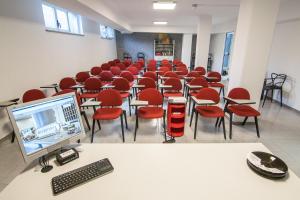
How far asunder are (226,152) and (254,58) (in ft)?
8.84

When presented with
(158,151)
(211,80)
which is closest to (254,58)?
(211,80)

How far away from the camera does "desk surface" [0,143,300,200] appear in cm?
97

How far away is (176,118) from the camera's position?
2.76 metres

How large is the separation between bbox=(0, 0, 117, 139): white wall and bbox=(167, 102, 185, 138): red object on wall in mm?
2837

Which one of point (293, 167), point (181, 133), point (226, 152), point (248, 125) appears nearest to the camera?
point (226, 152)

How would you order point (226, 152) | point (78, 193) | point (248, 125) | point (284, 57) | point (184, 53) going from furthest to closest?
point (184, 53)
point (284, 57)
point (248, 125)
point (226, 152)
point (78, 193)

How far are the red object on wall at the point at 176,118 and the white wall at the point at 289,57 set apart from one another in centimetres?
369

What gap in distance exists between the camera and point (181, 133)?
114 inches

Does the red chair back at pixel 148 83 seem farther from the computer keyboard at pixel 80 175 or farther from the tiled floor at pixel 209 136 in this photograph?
the computer keyboard at pixel 80 175

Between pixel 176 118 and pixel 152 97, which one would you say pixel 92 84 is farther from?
pixel 176 118

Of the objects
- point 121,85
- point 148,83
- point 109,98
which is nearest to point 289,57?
point 148,83

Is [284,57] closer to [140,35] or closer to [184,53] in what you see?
[184,53]

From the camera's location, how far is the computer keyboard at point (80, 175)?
1.01 m

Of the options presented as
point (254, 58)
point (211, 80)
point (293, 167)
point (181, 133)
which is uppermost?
point (254, 58)
